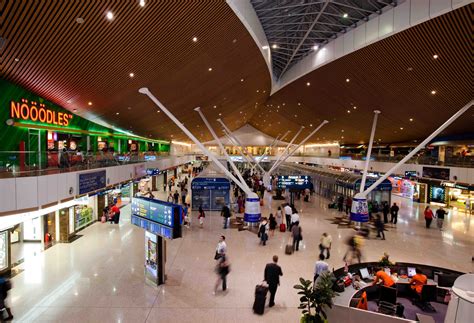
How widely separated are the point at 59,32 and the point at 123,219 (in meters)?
12.1

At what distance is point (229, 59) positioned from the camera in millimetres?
14227

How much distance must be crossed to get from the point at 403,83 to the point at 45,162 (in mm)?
16045

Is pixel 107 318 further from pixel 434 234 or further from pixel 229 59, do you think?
pixel 434 234

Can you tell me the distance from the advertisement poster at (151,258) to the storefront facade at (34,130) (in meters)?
3.87

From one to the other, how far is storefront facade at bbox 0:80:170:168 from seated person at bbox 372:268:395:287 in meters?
9.87

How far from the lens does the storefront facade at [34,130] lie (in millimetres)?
9380

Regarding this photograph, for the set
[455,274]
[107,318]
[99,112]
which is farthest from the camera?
[99,112]

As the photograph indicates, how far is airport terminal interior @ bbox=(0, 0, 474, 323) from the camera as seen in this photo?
7953mm

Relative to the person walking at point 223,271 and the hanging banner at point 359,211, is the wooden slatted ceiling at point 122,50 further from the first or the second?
→ the hanging banner at point 359,211

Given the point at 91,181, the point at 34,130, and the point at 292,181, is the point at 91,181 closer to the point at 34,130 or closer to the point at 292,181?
the point at 34,130

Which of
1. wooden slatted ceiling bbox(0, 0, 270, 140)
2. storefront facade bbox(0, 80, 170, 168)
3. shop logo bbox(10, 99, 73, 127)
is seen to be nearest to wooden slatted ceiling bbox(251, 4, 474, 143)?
wooden slatted ceiling bbox(0, 0, 270, 140)

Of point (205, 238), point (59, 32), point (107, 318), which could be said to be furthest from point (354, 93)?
point (107, 318)

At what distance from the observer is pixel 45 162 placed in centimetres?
975

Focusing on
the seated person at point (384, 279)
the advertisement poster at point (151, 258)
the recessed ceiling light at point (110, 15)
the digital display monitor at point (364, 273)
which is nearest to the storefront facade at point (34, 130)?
the advertisement poster at point (151, 258)
